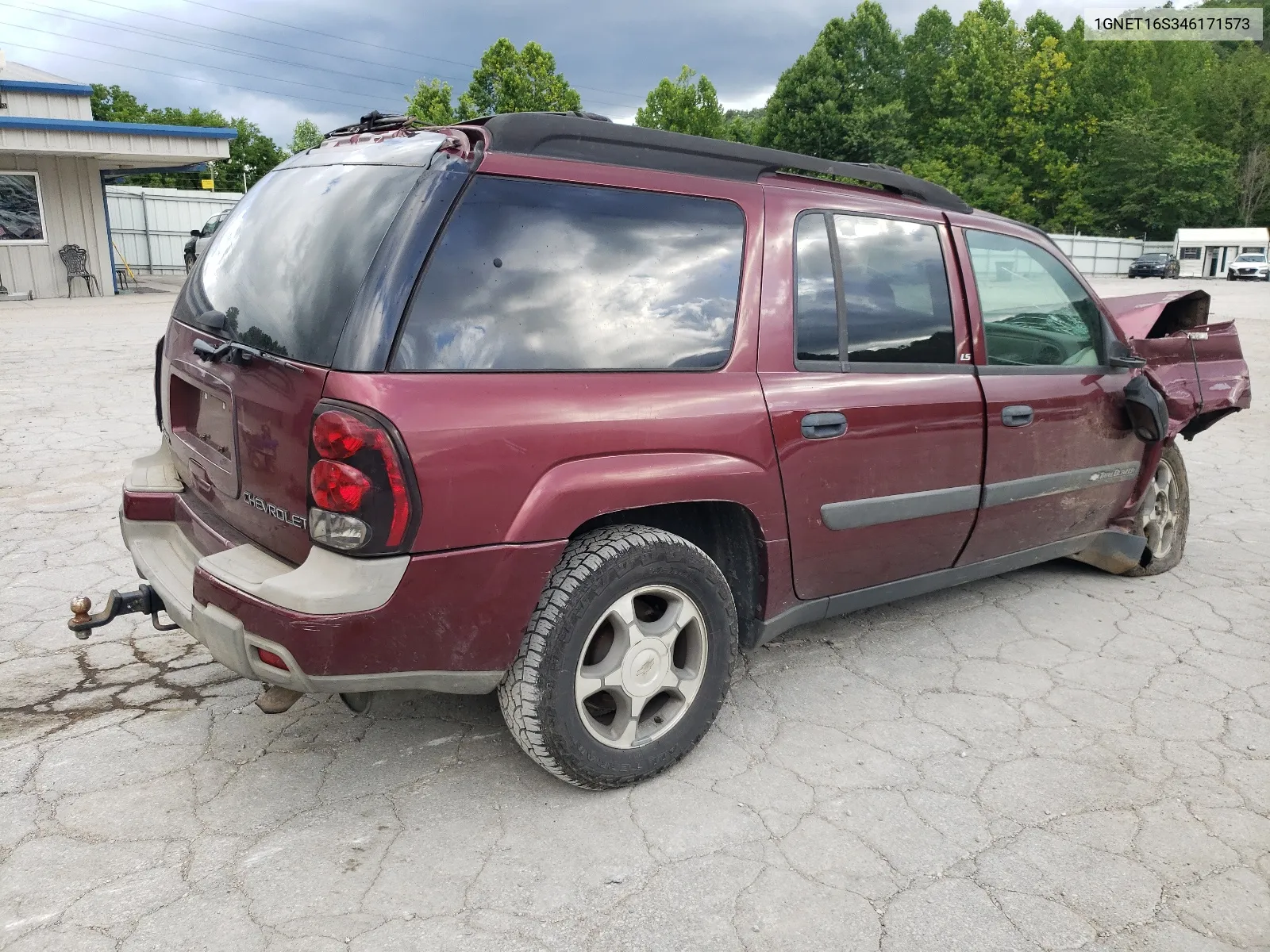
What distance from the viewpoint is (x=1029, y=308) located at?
366cm

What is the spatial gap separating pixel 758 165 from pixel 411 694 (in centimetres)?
208

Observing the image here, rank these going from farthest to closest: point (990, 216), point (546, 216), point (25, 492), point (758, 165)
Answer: point (25, 492) < point (990, 216) < point (758, 165) < point (546, 216)

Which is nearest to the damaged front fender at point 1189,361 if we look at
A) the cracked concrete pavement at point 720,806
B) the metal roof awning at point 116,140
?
the cracked concrete pavement at point 720,806

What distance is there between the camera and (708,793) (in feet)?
8.72

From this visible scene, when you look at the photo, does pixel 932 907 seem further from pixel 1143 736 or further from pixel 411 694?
pixel 411 694

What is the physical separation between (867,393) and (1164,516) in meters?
2.42

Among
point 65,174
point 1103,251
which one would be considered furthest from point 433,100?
point 1103,251

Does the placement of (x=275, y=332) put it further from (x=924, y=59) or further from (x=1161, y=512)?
(x=924, y=59)

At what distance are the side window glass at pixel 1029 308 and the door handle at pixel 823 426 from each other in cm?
89

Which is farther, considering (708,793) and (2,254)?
(2,254)

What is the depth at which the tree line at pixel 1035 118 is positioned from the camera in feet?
173

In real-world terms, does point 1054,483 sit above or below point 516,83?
below

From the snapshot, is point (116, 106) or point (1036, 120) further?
point (116, 106)

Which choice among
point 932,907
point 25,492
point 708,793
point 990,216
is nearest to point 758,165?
point 990,216
